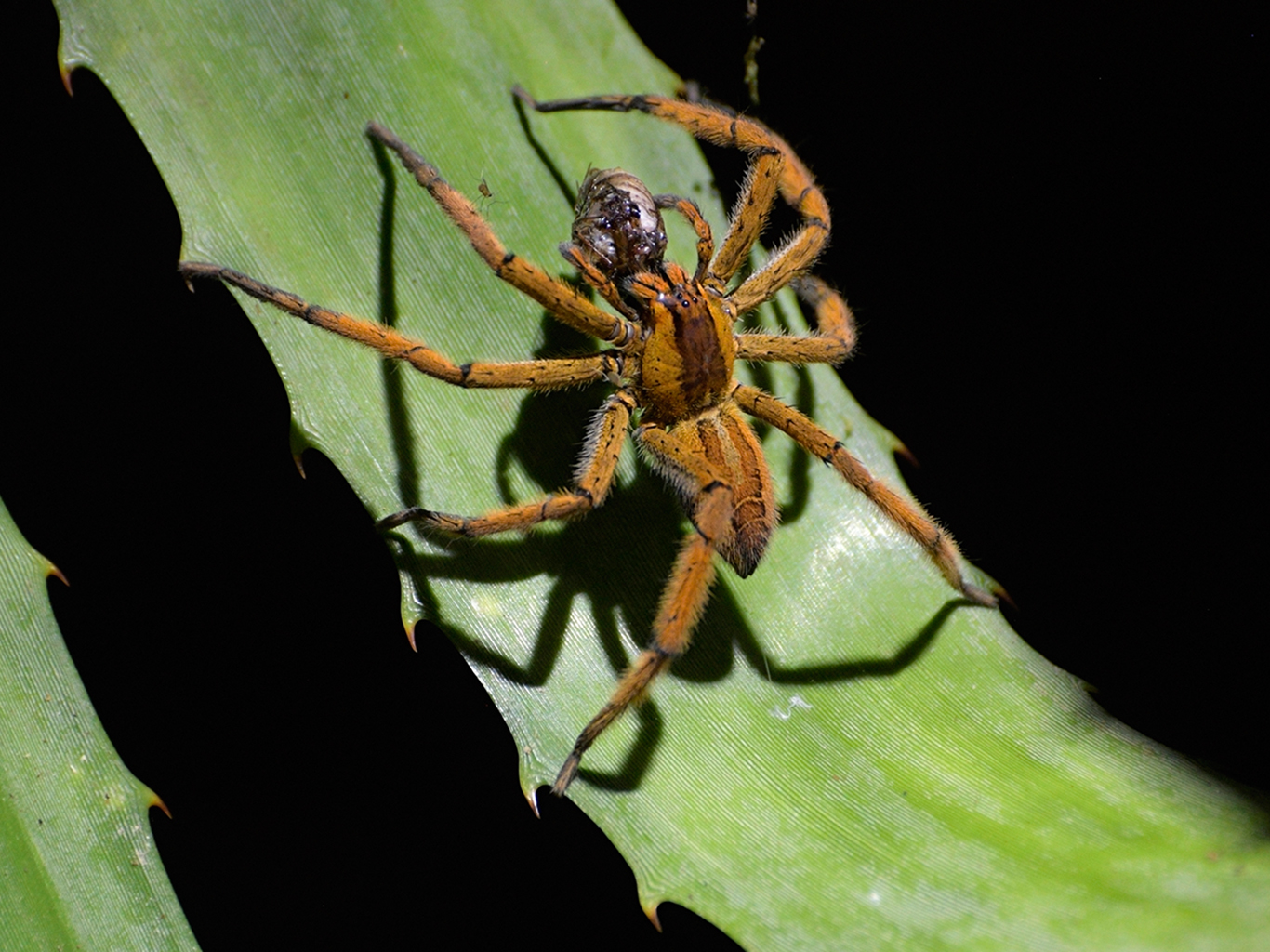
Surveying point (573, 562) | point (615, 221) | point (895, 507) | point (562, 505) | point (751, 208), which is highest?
point (615, 221)

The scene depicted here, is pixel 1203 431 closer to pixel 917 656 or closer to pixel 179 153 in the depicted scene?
pixel 917 656

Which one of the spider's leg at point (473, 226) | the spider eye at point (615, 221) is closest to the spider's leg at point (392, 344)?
the spider's leg at point (473, 226)

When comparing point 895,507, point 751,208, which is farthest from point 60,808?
point 751,208

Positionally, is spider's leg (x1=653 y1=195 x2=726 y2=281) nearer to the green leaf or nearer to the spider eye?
the spider eye

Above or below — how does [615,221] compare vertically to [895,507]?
above

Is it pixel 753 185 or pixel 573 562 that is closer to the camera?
pixel 573 562

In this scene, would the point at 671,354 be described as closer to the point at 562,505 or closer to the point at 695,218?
the point at 695,218

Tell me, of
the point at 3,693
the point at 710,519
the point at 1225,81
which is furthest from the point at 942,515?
the point at 3,693

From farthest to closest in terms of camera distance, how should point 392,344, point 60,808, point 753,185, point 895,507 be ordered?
point 753,185 < point 895,507 < point 392,344 < point 60,808
